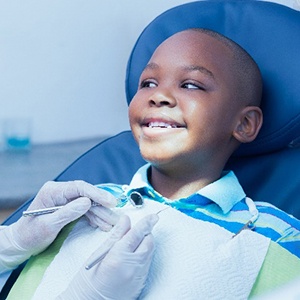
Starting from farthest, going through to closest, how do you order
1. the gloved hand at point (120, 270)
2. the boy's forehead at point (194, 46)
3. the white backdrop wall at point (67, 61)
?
the white backdrop wall at point (67, 61), the boy's forehead at point (194, 46), the gloved hand at point (120, 270)

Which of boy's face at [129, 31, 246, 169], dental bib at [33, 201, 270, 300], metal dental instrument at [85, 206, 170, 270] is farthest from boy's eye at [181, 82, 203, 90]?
metal dental instrument at [85, 206, 170, 270]

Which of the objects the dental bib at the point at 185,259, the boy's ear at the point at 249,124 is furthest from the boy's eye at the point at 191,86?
the dental bib at the point at 185,259

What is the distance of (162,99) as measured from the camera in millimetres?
1295

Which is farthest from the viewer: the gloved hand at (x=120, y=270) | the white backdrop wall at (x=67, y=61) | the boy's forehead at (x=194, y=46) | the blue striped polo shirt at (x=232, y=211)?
the white backdrop wall at (x=67, y=61)

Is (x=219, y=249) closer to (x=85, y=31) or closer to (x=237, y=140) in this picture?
(x=237, y=140)

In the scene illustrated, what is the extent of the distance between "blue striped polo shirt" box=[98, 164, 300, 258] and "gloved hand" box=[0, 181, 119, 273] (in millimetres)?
90

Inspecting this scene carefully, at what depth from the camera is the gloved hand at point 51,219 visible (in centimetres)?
125

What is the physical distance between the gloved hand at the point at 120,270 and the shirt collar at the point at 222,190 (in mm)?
178

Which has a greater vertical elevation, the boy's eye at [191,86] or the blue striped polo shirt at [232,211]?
the boy's eye at [191,86]

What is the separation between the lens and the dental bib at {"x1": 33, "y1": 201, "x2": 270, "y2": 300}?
1.12m

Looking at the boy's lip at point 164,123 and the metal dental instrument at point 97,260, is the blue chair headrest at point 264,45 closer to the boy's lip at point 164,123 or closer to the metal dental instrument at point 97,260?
the boy's lip at point 164,123

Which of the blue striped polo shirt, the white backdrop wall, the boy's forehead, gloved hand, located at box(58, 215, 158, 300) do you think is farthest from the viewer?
the white backdrop wall

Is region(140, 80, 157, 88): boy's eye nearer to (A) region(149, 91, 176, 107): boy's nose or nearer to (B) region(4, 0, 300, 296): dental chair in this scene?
(A) region(149, 91, 176, 107): boy's nose

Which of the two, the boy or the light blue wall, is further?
the light blue wall
